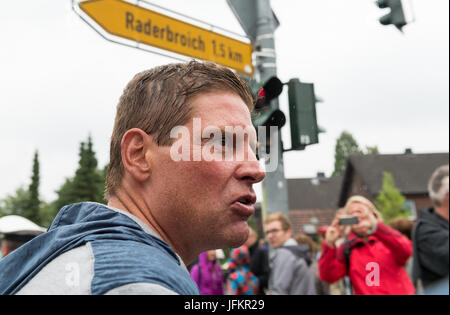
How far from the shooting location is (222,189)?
1.23 m

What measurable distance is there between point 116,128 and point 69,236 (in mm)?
500

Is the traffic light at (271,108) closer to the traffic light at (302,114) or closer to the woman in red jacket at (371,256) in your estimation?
the traffic light at (302,114)

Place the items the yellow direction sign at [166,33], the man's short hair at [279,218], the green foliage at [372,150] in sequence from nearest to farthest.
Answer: the yellow direction sign at [166,33] < the man's short hair at [279,218] < the green foliage at [372,150]

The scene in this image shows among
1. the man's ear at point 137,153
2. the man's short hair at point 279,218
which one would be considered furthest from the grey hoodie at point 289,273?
the man's ear at point 137,153

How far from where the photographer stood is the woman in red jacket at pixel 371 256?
402 cm

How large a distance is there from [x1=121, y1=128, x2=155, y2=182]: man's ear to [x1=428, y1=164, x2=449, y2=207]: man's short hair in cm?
390

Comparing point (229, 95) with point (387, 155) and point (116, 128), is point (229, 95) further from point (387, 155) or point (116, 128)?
point (387, 155)

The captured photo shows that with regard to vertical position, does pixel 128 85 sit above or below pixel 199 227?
above

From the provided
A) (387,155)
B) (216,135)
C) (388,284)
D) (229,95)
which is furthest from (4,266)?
(387,155)

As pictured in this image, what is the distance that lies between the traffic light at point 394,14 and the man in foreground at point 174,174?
474 centimetres

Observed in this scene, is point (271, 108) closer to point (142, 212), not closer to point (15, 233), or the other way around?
point (15, 233)

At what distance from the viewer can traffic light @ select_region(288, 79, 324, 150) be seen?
16.0 feet

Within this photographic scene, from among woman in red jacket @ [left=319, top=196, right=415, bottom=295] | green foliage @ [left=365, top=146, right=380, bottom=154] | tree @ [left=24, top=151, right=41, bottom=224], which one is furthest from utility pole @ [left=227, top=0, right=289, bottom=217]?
green foliage @ [left=365, top=146, right=380, bottom=154]

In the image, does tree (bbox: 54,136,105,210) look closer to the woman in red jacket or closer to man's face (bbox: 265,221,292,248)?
man's face (bbox: 265,221,292,248)
